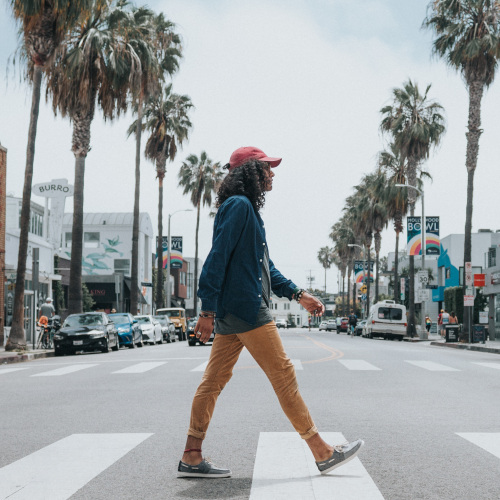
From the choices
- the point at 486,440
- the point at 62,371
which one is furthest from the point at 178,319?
the point at 486,440

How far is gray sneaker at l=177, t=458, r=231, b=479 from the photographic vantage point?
495cm

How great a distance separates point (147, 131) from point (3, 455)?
4109 centimetres

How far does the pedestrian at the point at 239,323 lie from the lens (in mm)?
4766

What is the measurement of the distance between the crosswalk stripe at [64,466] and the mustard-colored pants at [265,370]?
2.91ft

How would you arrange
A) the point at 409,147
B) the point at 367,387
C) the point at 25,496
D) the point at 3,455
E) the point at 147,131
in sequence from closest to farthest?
the point at 25,496
the point at 3,455
the point at 367,387
the point at 409,147
the point at 147,131

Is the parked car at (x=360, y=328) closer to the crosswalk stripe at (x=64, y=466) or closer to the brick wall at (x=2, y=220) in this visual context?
the brick wall at (x=2, y=220)

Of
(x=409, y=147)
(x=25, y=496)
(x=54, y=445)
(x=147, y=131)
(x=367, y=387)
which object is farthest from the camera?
(x=147, y=131)

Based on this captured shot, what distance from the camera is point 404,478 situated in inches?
196

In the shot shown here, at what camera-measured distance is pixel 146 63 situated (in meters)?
29.6

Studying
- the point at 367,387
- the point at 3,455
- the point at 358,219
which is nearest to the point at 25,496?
the point at 3,455

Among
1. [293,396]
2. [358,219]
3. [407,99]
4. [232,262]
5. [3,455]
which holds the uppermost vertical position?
[407,99]

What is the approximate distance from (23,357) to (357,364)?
9.96 m

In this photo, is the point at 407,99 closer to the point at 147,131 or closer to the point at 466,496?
the point at 147,131

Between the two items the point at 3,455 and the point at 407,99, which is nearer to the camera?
the point at 3,455
